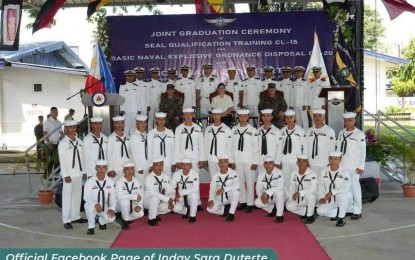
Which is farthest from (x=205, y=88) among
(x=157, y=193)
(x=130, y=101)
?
(x=157, y=193)

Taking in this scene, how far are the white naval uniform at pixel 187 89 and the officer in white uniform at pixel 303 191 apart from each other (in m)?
4.10

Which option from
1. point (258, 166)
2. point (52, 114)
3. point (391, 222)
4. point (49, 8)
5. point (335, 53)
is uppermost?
point (49, 8)

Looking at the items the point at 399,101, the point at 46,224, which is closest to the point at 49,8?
the point at 46,224

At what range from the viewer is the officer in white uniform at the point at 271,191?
Result: 26.8 feet

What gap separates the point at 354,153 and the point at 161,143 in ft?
9.69

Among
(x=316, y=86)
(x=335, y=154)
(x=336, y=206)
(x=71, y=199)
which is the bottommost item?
(x=336, y=206)

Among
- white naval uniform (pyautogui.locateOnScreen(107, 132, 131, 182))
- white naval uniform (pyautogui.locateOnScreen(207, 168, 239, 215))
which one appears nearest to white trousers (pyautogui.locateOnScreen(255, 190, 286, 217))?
white naval uniform (pyautogui.locateOnScreen(207, 168, 239, 215))

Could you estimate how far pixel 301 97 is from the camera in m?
11.6

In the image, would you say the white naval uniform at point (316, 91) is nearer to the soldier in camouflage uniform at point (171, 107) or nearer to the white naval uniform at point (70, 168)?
the soldier in camouflage uniform at point (171, 107)

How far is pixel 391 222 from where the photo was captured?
316 inches

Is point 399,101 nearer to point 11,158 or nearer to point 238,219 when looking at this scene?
point 11,158

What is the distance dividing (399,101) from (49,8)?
30.8 meters

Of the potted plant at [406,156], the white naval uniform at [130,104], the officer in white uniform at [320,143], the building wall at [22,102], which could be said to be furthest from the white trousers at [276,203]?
the building wall at [22,102]

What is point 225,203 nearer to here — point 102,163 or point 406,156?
point 102,163
